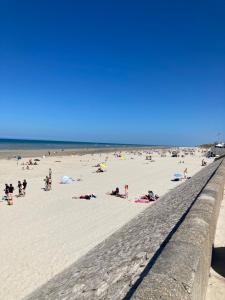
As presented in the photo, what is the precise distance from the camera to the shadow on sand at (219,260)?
5211 mm

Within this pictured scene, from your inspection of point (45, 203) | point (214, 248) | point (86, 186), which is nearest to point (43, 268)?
point (214, 248)

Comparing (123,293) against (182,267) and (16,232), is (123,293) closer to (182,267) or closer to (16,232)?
(182,267)

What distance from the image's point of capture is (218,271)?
204 inches

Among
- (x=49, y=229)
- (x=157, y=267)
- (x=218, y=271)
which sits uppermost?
(x=157, y=267)

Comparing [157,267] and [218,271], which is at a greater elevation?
[157,267]

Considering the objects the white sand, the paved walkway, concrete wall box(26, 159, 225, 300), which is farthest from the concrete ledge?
the white sand

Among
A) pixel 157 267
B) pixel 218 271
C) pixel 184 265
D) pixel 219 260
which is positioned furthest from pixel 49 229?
pixel 184 265

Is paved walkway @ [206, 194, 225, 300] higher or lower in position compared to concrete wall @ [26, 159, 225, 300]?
lower

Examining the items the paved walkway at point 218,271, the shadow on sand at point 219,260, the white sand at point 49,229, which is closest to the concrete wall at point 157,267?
the paved walkway at point 218,271

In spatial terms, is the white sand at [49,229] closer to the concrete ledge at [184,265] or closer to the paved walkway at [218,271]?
the paved walkway at [218,271]

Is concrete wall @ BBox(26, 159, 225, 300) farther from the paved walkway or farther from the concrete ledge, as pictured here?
the paved walkway

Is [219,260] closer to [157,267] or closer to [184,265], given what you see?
[184,265]

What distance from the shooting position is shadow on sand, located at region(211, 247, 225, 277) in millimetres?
5211

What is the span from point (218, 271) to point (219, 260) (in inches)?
19.0
